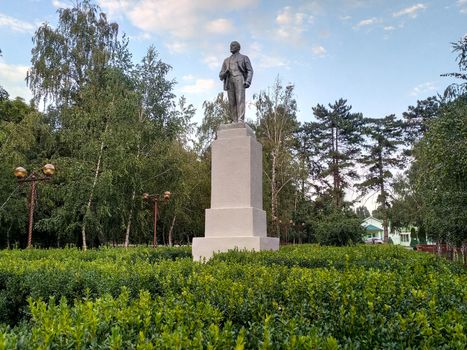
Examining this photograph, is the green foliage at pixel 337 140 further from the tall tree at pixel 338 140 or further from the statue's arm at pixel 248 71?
the statue's arm at pixel 248 71

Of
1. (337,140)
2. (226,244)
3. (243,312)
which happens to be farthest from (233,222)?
(337,140)

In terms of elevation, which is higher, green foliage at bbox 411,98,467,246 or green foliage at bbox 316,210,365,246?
green foliage at bbox 411,98,467,246

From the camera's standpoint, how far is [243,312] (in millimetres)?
2998

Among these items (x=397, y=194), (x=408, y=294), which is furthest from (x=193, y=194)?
(x=408, y=294)

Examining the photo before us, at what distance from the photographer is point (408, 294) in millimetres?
3176

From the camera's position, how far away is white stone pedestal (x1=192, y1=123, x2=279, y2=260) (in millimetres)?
9328

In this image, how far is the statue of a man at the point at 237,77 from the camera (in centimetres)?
1041

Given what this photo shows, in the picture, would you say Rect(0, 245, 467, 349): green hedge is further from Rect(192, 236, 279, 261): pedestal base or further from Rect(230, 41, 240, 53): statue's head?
Rect(230, 41, 240, 53): statue's head

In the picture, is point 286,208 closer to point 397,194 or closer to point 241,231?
point 397,194

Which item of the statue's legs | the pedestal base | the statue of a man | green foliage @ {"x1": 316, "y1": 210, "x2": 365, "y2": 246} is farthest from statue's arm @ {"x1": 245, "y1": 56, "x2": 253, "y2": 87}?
green foliage @ {"x1": 316, "y1": 210, "x2": 365, "y2": 246}

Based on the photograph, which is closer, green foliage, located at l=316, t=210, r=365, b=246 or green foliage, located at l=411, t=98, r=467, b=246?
green foliage, located at l=411, t=98, r=467, b=246

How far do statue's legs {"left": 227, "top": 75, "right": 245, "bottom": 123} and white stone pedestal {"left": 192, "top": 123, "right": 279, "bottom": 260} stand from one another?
17.9 inches

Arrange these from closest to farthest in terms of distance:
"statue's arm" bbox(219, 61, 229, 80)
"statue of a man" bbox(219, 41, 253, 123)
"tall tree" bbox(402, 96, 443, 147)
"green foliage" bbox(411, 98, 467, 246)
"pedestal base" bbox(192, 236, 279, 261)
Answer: "pedestal base" bbox(192, 236, 279, 261) → "statue of a man" bbox(219, 41, 253, 123) → "statue's arm" bbox(219, 61, 229, 80) → "green foliage" bbox(411, 98, 467, 246) → "tall tree" bbox(402, 96, 443, 147)

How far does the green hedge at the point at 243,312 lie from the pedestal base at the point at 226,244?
4125 mm
